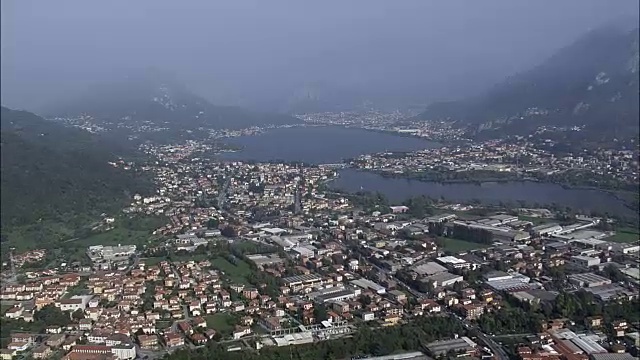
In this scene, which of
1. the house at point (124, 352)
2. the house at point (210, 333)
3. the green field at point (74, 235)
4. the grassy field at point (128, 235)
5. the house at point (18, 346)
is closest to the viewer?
the house at point (124, 352)

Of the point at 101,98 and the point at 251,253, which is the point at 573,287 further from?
the point at 101,98

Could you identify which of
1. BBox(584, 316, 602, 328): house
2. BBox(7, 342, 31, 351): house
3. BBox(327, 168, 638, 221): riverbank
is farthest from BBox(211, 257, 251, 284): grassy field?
BBox(327, 168, 638, 221): riverbank

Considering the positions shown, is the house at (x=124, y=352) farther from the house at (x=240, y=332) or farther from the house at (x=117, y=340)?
the house at (x=240, y=332)

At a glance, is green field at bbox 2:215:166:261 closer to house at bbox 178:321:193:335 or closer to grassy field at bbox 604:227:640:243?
house at bbox 178:321:193:335

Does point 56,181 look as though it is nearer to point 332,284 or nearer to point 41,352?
point 332,284

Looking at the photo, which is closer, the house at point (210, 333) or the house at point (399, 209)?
the house at point (210, 333)

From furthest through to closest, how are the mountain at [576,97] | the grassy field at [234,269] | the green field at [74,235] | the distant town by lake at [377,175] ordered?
the mountain at [576,97] → the distant town by lake at [377,175] → the green field at [74,235] → the grassy field at [234,269]

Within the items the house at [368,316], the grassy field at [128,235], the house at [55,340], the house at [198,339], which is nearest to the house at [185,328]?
the house at [198,339]
